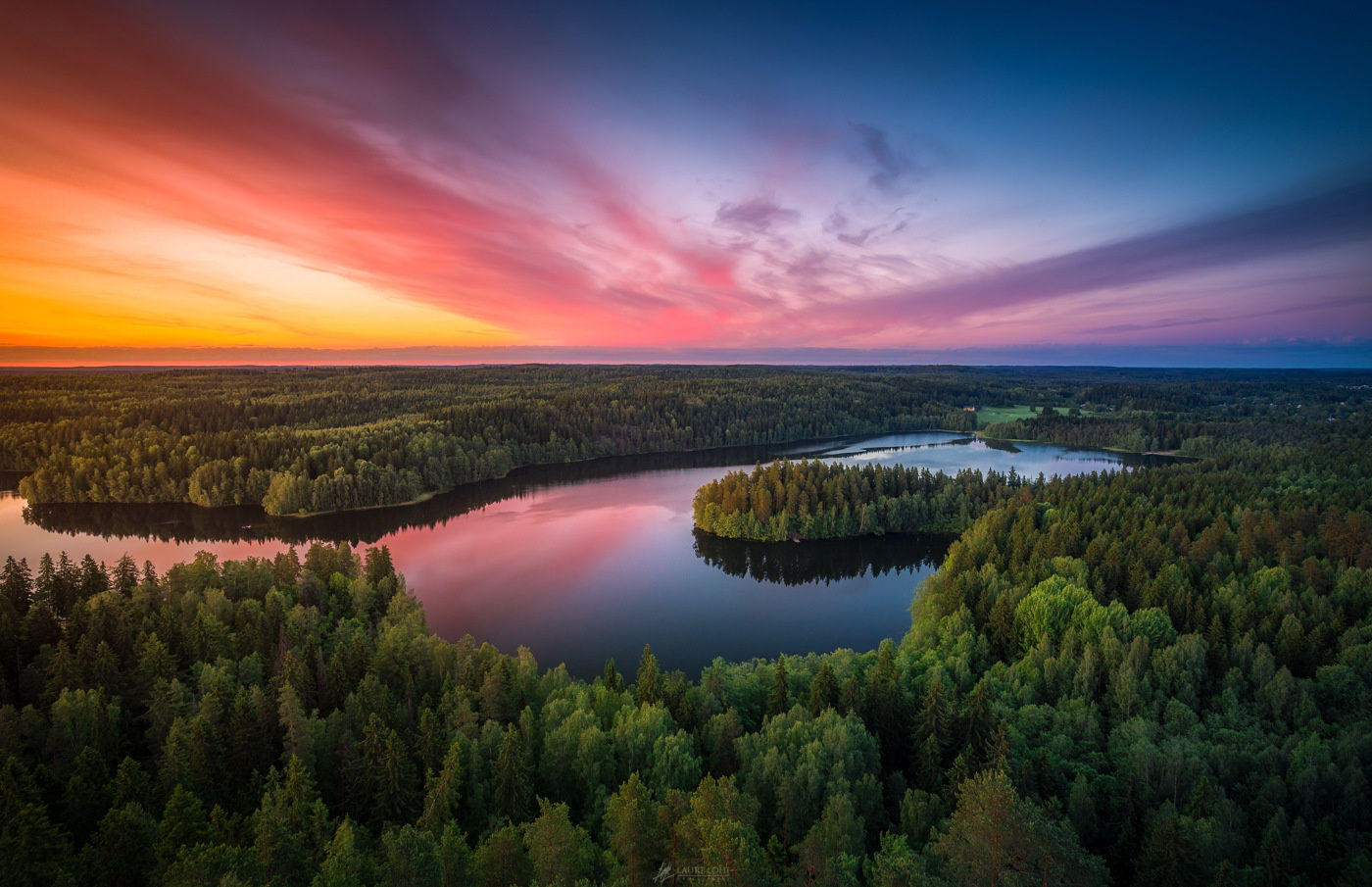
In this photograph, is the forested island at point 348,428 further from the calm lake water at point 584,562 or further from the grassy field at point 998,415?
the calm lake water at point 584,562

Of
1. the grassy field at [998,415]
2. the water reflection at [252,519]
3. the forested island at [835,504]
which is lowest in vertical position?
the water reflection at [252,519]

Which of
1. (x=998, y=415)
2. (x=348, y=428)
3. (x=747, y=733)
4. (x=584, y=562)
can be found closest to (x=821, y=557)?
(x=584, y=562)

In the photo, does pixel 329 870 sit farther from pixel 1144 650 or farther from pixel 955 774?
pixel 1144 650

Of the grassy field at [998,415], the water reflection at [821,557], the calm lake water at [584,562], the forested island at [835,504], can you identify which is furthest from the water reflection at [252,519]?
the grassy field at [998,415]

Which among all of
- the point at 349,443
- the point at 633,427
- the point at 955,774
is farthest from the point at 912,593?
the point at 633,427

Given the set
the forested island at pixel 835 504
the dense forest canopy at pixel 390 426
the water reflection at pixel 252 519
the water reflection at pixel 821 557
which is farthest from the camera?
the dense forest canopy at pixel 390 426

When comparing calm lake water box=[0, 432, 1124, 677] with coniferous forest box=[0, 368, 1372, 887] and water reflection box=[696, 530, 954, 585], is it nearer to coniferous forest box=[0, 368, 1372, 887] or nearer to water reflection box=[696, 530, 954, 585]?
water reflection box=[696, 530, 954, 585]

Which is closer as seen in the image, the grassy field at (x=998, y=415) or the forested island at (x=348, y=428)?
the forested island at (x=348, y=428)

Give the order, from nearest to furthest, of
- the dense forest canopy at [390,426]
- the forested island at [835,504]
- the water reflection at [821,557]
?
1. the water reflection at [821,557]
2. the forested island at [835,504]
3. the dense forest canopy at [390,426]
